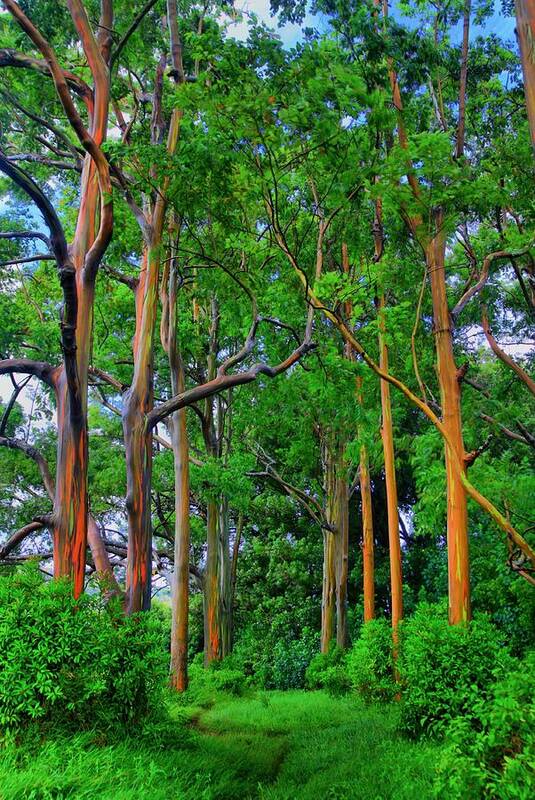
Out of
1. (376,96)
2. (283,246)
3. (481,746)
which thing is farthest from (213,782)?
(376,96)

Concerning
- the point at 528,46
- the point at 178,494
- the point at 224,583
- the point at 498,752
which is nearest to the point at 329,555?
the point at 224,583

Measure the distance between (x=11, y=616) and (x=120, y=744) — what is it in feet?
4.28

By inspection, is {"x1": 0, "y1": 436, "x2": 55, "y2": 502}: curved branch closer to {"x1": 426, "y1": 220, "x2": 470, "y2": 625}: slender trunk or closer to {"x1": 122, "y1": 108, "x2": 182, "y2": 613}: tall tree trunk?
{"x1": 122, "y1": 108, "x2": 182, "y2": 613}: tall tree trunk

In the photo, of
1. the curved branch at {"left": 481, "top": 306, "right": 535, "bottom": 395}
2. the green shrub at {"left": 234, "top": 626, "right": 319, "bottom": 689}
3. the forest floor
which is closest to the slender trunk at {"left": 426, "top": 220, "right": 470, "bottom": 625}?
the curved branch at {"left": 481, "top": 306, "right": 535, "bottom": 395}

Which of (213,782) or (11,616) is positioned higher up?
(11,616)

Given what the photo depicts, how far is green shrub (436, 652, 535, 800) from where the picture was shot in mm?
2682

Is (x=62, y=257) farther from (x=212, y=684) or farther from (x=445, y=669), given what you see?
(x=212, y=684)

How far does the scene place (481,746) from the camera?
301 centimetres

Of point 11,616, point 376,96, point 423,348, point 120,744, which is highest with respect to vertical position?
point 376,96

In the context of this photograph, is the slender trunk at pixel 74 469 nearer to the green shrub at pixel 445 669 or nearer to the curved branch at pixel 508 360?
the green shrub at pixel 445 669

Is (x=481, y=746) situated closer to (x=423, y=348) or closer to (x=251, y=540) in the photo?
(x=423, y=348)

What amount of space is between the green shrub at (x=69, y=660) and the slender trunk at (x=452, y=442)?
3.40m

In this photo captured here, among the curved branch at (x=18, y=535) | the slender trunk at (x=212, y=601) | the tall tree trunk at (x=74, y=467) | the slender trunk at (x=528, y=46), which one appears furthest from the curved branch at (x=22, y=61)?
the slender trunk at (x=212, y=601)

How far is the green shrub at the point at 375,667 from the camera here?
29.0 ft
